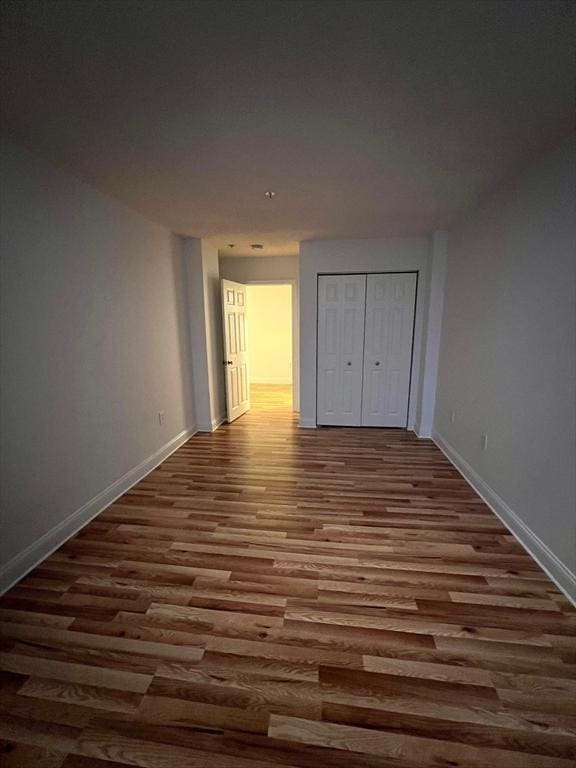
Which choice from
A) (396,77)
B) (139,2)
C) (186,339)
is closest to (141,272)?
(186,339)

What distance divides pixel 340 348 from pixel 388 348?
0.64m

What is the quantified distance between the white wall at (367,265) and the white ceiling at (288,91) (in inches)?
57.1

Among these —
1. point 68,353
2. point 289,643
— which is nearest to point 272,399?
point 68,353

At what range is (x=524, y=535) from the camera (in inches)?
81.0

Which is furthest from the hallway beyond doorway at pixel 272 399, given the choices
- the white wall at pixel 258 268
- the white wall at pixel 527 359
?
the white wall at pixel 527 359

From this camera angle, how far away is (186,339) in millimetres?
3969

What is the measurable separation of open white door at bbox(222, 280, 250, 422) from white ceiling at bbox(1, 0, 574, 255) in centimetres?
202

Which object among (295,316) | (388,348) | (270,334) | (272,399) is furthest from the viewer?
(270,334)

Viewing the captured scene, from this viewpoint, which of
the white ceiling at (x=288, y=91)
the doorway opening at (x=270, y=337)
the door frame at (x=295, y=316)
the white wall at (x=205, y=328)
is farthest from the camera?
the doorway opening at (x=270, y=337)

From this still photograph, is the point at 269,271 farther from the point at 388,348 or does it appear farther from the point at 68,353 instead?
the point at 68,353

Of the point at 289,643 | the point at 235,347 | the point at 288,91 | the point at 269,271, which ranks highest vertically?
the point at 288,91

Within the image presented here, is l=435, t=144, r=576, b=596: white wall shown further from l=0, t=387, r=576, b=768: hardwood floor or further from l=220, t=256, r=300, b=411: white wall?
l=220, t=256, r=300, b=411: white wall

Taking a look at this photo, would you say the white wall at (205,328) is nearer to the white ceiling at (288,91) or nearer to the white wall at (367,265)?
the white wall at (367,265)

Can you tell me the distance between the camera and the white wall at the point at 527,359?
176 cm
